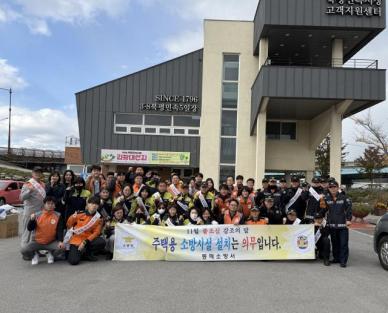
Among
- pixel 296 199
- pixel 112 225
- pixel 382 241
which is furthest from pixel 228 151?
pixel 382 241

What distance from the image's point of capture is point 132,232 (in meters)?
8.59

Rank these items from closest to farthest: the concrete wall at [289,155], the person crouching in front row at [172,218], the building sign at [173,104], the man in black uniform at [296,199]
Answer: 1. the person crouching in front row at [172,218]
2. the man in black uniform at [296,199]
3. the building sign at [173,104]
4. the concrete wall at [289,155]

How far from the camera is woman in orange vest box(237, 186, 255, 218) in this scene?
377 inches

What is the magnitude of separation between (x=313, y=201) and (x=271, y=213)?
1007mm

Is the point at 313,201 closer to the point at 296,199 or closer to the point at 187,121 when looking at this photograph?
the point at 296,199

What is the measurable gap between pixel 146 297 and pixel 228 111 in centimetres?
1842

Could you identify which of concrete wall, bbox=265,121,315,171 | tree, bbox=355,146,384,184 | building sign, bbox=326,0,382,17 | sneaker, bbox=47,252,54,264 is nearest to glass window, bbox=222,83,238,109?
concrete wall, bbox=265,121,315,171

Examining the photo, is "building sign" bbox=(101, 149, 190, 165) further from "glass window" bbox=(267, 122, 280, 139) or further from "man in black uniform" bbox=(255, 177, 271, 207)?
"man in black uniform" bbox=(255, 177, 271, 207)

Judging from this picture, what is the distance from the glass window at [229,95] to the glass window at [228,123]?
0.42m

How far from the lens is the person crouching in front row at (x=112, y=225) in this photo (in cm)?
857

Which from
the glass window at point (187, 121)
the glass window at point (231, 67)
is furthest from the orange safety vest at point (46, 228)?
the glass window at point (231, 67)

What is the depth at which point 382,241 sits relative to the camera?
816cm

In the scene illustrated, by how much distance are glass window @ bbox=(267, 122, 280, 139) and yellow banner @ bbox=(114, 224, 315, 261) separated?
53.2ft

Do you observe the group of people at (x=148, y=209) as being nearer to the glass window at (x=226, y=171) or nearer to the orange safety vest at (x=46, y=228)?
the orange safety vest at (x=46, y=228)
